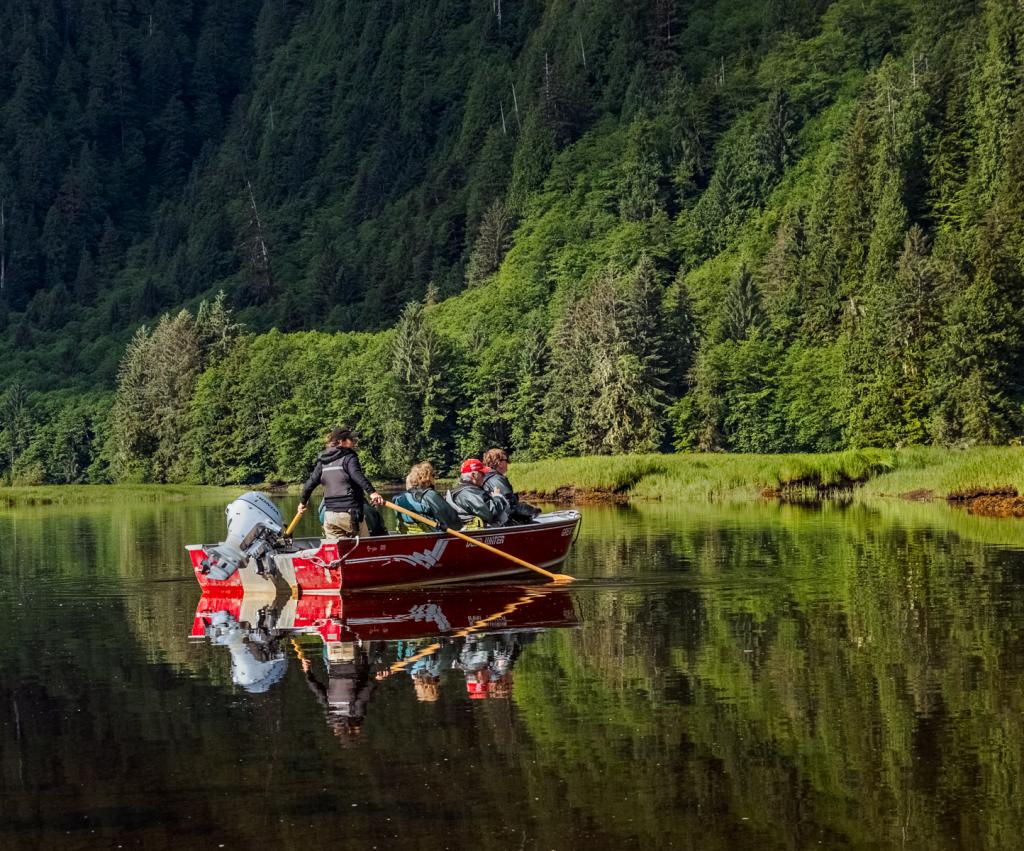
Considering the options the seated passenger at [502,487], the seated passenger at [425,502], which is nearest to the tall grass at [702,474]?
the seated passenger at [502,487]

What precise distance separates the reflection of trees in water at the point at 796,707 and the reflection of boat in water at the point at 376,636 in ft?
2.27

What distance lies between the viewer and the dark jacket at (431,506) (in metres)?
28.9

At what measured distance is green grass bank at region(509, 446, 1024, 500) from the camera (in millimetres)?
54344

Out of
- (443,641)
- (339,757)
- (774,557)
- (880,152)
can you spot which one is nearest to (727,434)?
(880,152)

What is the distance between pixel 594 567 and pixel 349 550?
6455 millimetres

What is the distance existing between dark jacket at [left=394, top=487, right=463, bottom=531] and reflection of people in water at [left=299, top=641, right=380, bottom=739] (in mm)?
6614

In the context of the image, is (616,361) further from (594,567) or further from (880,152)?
(594,567)

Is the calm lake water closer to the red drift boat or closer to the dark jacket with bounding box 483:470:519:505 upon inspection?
the red drift boat

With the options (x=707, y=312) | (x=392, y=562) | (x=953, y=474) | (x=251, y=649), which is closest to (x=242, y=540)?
(x=392, y=562)

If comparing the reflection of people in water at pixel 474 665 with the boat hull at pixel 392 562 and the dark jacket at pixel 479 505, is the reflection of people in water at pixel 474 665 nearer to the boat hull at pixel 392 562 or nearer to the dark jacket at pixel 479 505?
the boat hull at pixel 392 562

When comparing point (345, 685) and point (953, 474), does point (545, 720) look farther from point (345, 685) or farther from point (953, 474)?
point (953, 474)

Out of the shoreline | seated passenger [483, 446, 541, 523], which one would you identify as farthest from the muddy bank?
seated passenger [483, 446, 541, 523]

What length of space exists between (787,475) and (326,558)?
36894 millimetres

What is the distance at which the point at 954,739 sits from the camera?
49.0 ft
